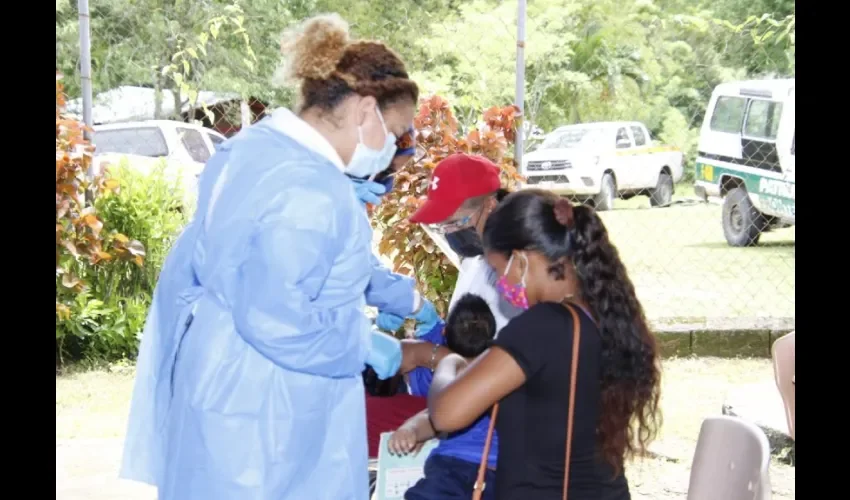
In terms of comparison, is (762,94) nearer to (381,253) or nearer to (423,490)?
(381,253)

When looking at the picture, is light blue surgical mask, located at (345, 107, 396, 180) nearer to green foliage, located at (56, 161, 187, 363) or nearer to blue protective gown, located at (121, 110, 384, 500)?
blue protective gown, located at (121, 110, 384, 500)

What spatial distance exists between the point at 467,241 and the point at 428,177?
5.63ft

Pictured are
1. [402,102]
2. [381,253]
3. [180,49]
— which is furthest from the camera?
[180,49]

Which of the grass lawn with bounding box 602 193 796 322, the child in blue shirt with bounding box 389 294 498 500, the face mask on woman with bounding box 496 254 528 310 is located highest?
the face mask on woman with bounding box 496 254 528 310

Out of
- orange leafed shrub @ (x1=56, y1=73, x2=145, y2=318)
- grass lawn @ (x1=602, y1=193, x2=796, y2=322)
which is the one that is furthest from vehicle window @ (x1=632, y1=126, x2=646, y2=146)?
orange leafed shrub @ (x1=56, y1=73, x2=145, y2=318)

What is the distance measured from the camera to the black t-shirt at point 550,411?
2.06 m

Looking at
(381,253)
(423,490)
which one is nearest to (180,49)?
(381,253)

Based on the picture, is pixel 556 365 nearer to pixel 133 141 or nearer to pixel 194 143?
pixel 194 143

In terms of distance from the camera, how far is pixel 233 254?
1.98 m

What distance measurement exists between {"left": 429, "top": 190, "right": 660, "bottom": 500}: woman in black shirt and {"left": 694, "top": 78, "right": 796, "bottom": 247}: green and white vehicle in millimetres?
7234

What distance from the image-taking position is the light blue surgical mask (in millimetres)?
2160

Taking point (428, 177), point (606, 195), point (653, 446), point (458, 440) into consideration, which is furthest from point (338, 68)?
point (606, 195)
